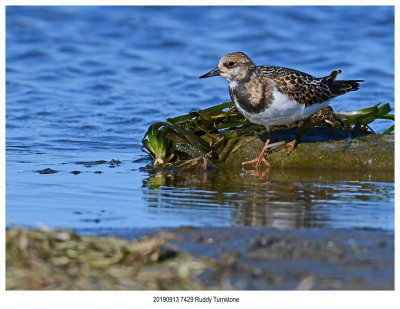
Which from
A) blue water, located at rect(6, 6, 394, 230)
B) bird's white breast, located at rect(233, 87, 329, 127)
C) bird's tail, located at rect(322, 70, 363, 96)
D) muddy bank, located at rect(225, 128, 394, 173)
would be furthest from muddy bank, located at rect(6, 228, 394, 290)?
bird's tail, located at rect(322, 70, 363, 96)

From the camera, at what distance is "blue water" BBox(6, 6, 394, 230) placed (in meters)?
4.87

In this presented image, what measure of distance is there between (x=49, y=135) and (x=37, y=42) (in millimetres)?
5953

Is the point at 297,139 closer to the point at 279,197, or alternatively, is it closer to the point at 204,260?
the point at 279,197

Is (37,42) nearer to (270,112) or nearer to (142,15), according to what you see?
(142,15)

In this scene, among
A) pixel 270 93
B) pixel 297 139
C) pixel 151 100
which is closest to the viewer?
pixel 270 93

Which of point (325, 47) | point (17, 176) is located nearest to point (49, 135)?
point (17, 176)

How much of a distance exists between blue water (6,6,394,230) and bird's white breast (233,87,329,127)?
53cm

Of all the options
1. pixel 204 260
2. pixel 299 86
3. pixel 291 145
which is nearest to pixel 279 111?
pixel 299 86

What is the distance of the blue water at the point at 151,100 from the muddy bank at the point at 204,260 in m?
0.33

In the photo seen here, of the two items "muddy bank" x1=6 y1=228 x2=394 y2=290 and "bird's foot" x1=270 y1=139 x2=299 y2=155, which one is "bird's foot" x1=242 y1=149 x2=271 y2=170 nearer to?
"bird's foot" x1=270 y1=139 x2=299 y2=155

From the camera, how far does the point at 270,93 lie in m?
6.03

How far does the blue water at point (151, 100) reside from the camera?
16.0 ft

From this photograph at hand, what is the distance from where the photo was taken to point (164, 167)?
643 cm

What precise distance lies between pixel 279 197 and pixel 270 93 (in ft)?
3.98
